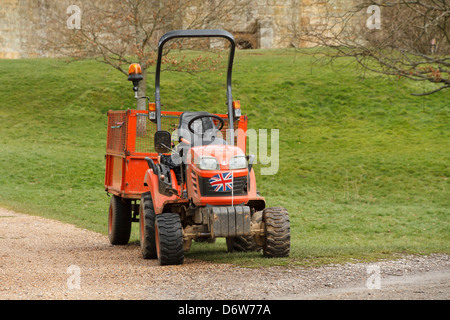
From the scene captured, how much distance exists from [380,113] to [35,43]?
23.1 meters

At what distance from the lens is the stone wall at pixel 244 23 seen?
40.1 m

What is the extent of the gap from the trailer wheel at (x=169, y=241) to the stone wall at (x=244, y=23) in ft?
105

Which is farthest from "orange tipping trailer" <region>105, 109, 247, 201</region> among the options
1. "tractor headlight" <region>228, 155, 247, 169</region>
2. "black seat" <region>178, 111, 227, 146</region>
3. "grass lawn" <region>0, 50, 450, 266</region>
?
"tractor headlight" <region>228, 155, 247, 169</region>

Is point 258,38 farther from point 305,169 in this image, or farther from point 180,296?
point 180,296

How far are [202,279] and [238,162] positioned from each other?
4.95 feet

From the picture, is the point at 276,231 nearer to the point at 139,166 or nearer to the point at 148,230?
the point at 148,230

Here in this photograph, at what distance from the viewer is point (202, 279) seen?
23.2 ft

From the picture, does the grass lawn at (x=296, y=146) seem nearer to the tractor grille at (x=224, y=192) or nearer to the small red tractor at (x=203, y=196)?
the small red tractor at (x=203, y=196)

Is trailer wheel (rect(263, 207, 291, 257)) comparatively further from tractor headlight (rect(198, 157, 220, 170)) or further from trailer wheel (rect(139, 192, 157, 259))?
trailer wheel (rect(139, 192, 157, 259))

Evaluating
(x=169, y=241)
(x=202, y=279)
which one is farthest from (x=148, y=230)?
(x=202, y=279)

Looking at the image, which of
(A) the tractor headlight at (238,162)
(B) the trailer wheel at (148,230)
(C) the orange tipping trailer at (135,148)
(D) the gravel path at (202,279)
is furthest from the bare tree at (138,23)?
(A) the tractor headlight at (238,162)
